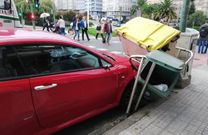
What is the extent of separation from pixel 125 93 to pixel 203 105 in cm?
186

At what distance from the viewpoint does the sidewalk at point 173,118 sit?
392 centimetres

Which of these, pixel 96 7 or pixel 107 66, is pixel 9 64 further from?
pixel 96 7

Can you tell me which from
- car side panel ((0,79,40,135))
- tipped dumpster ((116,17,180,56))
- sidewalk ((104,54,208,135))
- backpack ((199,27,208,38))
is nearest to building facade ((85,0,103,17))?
backpack ((199,27,208,38))

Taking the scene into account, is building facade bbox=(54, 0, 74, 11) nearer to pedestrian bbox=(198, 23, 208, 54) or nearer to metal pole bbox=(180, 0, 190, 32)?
pedestrian bbox=(198, 23, 208, 54)

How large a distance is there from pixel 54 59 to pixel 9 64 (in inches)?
29.2

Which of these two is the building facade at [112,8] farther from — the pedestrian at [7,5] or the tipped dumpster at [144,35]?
the tipped dumpster at [144,35]

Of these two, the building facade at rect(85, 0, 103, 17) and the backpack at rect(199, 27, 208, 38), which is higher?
the building facade at rect(85, 0, 103, 17)

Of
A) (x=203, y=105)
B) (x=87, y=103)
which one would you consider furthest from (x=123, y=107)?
(x=203, y=105)

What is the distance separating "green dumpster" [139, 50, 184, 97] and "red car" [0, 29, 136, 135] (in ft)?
1.71

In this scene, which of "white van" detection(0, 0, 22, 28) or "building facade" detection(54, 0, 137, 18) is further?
"building facade" detection(54, 0, 137, 18)

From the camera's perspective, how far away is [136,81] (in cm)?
429

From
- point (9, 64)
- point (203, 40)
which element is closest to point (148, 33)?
point (9, 64)

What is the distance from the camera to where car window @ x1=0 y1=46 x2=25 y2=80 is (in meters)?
2.85

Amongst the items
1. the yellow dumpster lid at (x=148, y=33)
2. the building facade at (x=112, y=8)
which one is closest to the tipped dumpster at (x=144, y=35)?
the yellow dumpster lid at (x=148, y=33)
